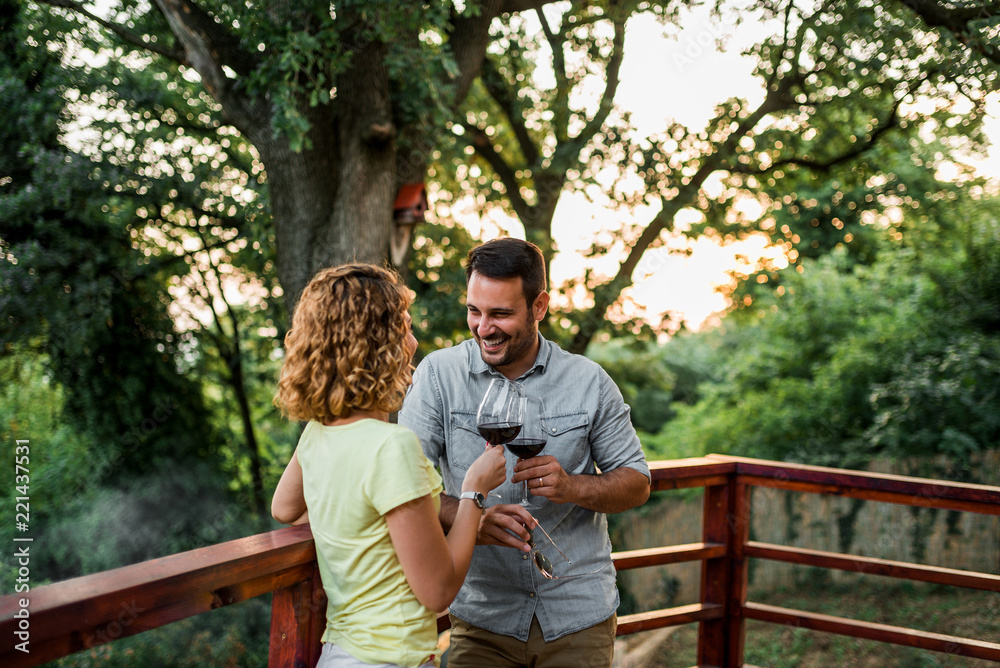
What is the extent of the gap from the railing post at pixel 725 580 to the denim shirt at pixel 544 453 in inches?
40.7

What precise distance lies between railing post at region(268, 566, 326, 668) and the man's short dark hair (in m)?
0.91

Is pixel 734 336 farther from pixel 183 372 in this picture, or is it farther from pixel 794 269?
pixel 183 372

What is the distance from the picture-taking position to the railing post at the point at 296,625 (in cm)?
165

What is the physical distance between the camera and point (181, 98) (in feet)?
21.5

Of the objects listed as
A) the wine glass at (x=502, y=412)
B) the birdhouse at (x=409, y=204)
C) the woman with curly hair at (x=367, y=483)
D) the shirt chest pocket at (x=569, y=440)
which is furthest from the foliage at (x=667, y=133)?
the woman with curly hair at (x=367, y=483)

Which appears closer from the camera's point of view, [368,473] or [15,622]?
[15,622]

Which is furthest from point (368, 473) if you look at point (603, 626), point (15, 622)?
point (603, 626)

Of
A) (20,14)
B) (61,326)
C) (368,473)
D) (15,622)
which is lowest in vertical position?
(15,622)

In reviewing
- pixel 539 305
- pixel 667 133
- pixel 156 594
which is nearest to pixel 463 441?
pixel 539 305

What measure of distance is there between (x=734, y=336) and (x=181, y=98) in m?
12.1

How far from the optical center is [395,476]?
51.6 inches

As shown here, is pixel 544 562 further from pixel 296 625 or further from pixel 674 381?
pixel 674 381

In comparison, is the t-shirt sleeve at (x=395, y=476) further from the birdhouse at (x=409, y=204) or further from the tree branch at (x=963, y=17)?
the tree branch at (x=963, y=17)

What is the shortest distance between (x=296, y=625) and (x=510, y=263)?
3.53 ft
